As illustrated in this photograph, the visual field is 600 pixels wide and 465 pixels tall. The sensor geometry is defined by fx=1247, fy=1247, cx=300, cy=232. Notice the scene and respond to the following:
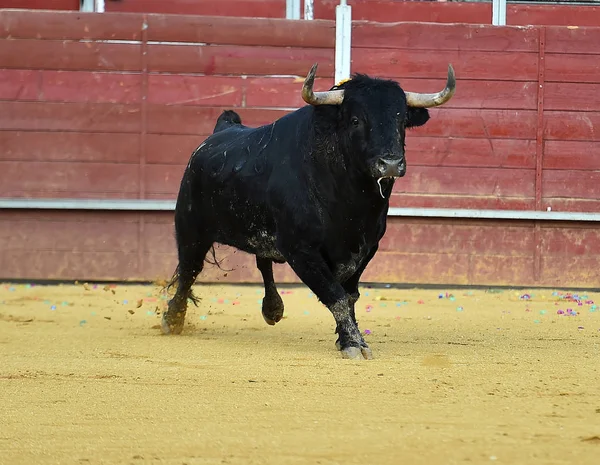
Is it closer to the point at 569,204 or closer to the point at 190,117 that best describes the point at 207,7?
the point at 190,117

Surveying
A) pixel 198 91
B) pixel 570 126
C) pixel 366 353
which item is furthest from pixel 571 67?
pixel 366 353

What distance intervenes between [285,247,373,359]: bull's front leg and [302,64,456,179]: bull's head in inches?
20.2

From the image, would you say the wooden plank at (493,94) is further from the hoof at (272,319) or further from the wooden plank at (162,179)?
the hoof at (272,319)

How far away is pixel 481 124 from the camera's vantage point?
980 cm

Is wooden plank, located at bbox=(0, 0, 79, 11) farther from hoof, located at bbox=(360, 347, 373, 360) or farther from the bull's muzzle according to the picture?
hoof, located at bbox=(360, 347, 373, 360)

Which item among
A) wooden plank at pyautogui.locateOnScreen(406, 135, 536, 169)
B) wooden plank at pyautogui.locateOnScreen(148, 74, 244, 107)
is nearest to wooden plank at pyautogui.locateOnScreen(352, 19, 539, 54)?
wooden plank at pyautogui.locateOnScreen(406, 135, 536, 169)

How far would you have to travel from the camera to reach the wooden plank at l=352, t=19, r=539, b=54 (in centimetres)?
977

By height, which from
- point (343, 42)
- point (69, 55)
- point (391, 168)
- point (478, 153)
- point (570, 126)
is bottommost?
point (478, 153)

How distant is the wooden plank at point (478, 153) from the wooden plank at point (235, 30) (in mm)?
1153

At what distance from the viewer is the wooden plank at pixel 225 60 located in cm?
978

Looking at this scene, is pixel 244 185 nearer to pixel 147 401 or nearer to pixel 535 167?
pixel 147 401

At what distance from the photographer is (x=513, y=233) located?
32.2ft

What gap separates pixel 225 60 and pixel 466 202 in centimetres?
220

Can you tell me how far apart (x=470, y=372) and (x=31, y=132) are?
594 centimetres
